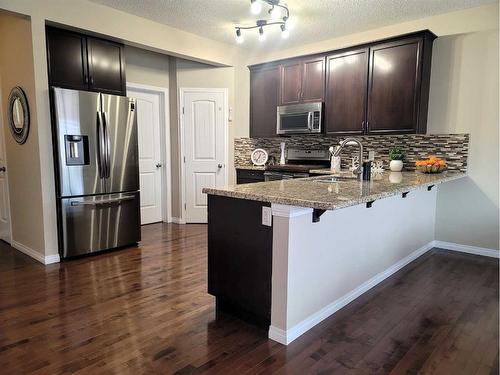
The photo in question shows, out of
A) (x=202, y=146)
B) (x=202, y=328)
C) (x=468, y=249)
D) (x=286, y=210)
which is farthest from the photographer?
(x=202, y=146)

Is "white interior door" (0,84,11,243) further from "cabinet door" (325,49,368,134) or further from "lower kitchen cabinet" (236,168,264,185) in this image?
"cabinet door" (325,49,368,134)

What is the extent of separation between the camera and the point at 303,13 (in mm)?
3762

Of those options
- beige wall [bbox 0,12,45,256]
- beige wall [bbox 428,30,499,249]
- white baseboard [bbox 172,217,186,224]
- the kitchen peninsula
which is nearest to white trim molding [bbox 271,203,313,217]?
the kitchen peninsula

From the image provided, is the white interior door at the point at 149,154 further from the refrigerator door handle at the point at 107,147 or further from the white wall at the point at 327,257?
the white wall at the point at 327,257

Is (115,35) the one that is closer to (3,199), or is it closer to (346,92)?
(3,199)

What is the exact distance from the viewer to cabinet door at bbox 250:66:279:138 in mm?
4910

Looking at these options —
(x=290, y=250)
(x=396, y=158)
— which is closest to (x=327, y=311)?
(x=290, y=250)

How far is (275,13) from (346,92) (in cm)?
123

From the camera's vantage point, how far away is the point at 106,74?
149 inches

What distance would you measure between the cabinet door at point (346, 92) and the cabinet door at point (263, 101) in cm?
84

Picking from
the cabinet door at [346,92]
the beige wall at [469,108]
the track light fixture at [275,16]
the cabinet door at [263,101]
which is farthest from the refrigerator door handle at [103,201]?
the beige wall at [469,108]

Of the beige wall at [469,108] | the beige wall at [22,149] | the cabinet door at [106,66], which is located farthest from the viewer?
the cabinet door at [106,66]

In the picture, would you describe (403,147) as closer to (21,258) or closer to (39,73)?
(39,73)

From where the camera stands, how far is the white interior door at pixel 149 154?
16.7ft
